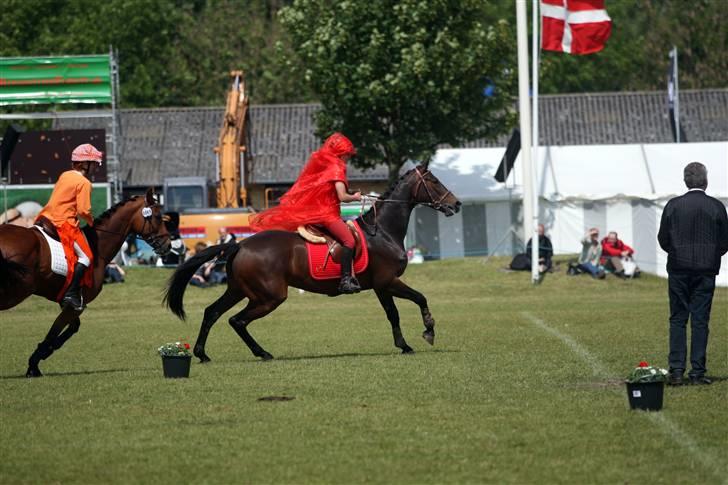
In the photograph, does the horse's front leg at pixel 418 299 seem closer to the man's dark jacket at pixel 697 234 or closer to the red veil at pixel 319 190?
the red veil at pixel 319 190

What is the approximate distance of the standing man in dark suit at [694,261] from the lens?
42.5 ft

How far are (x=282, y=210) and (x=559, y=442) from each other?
765 centimetres

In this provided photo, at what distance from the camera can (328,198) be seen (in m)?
16.5

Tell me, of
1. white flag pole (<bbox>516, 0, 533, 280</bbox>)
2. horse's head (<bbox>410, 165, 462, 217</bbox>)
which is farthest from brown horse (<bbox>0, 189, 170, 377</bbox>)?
white flag pole (<bbox>516, 0, 533, 280</bbox>)

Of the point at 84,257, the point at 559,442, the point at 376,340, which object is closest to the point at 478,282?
the point at 376,340

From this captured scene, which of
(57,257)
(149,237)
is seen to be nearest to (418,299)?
(149,237)

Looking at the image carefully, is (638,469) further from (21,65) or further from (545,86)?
(545,86)

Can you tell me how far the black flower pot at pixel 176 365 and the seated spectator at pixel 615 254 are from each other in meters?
22.1

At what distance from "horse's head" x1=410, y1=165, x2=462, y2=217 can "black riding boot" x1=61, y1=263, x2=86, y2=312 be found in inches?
181

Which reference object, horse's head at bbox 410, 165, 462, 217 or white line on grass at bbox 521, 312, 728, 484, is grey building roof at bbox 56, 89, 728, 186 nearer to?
horse's head at bbox 410, 165, 462, 217

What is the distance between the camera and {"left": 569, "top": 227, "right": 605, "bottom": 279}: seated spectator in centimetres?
3441

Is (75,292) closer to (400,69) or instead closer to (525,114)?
(525,114)

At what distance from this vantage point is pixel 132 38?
69.1 m

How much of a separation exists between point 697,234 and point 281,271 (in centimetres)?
539
